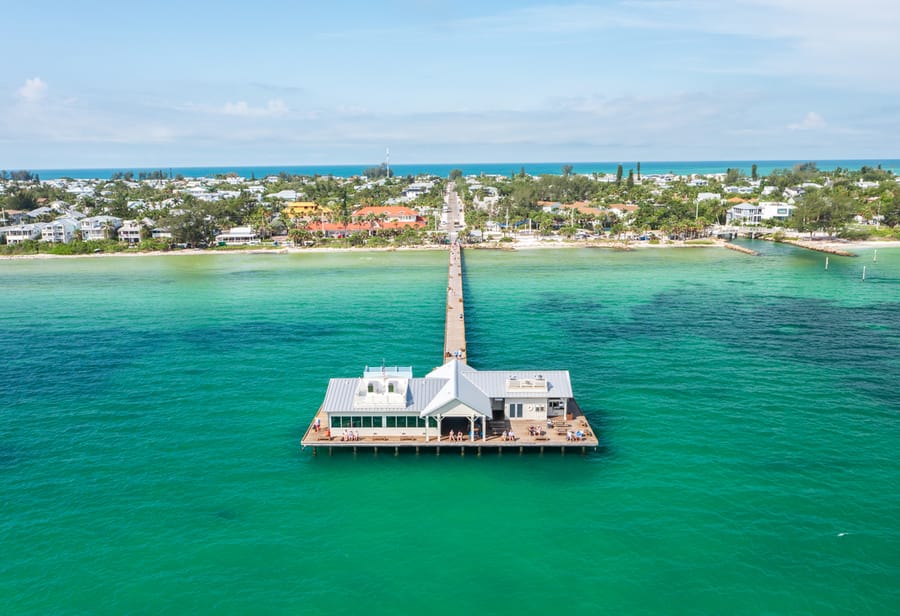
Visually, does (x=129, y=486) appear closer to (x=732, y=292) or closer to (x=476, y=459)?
(x=476, y=459)

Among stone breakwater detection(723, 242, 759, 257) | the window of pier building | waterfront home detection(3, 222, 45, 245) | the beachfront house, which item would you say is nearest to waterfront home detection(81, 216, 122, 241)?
waterfront home detection(3, 222, 45, 245)

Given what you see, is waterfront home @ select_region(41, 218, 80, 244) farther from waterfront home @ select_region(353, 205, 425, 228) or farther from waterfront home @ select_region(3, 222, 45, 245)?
waterfront home @ select_region(353, 205, 425, 228)

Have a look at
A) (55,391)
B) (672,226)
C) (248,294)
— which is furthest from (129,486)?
(672,226)

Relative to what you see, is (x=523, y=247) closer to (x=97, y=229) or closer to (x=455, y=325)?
(x=455, y=325)

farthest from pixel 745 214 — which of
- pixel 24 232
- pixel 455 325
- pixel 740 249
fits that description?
pixel 24 232

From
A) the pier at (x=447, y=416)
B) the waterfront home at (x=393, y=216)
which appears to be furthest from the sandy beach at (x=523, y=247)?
the pier at (x=447, y=416)
